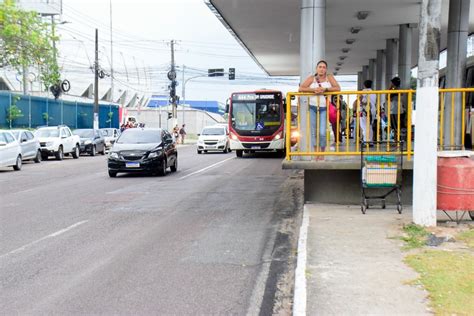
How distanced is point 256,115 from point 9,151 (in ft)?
40.3

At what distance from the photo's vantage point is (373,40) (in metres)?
25.2

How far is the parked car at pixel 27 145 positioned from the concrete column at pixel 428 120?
2003cm

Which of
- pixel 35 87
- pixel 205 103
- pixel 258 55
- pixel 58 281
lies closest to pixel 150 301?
pixel 58 281

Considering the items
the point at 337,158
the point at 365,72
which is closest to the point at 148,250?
the point at 337,158

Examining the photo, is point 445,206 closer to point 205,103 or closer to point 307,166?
point 307,166

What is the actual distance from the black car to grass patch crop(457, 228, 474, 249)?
39.3 feet

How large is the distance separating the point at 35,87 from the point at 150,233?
6948cm

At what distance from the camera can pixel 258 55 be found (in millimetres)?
29812

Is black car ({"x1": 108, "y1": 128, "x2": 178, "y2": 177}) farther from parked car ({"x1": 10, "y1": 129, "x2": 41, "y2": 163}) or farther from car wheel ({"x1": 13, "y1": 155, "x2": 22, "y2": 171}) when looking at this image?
parked car ({"x1": 10, "y1": 129, "x2": 41, "y2": 163})

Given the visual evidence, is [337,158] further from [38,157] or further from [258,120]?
[38,157]

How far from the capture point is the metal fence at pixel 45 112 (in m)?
35.2

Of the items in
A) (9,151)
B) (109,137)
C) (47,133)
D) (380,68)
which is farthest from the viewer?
(109,137)

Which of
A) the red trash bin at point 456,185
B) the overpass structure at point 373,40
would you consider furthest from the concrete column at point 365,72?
the red trash bin at point 456,185

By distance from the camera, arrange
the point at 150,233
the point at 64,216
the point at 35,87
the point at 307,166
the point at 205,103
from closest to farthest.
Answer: the point at 150,233
the point at 307,166
the point at 64,216
the point at 35,87
the point at 205,103
